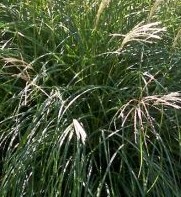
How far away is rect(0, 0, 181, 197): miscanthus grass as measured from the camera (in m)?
2.70

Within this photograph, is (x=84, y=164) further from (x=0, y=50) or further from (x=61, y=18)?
(x=61, y=18)

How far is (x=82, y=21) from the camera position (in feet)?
10.6

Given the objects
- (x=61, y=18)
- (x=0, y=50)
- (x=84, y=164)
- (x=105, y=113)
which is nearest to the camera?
(x=84, y=164)

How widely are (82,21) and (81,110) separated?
554 mm

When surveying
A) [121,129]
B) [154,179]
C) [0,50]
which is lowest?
[154,179]

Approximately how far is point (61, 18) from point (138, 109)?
96 cm

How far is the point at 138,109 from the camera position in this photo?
2732 mm

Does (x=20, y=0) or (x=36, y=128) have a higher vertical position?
(x=20, y=0)

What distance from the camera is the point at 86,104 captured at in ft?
9.93

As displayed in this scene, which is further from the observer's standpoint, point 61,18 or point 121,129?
point 61,18

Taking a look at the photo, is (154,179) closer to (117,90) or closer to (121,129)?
(121,129)

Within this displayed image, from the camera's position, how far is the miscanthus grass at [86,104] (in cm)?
270

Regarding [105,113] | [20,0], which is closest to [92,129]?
[105,113]

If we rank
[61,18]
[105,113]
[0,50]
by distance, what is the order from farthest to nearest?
[61,18], [0,50], [105,113]
